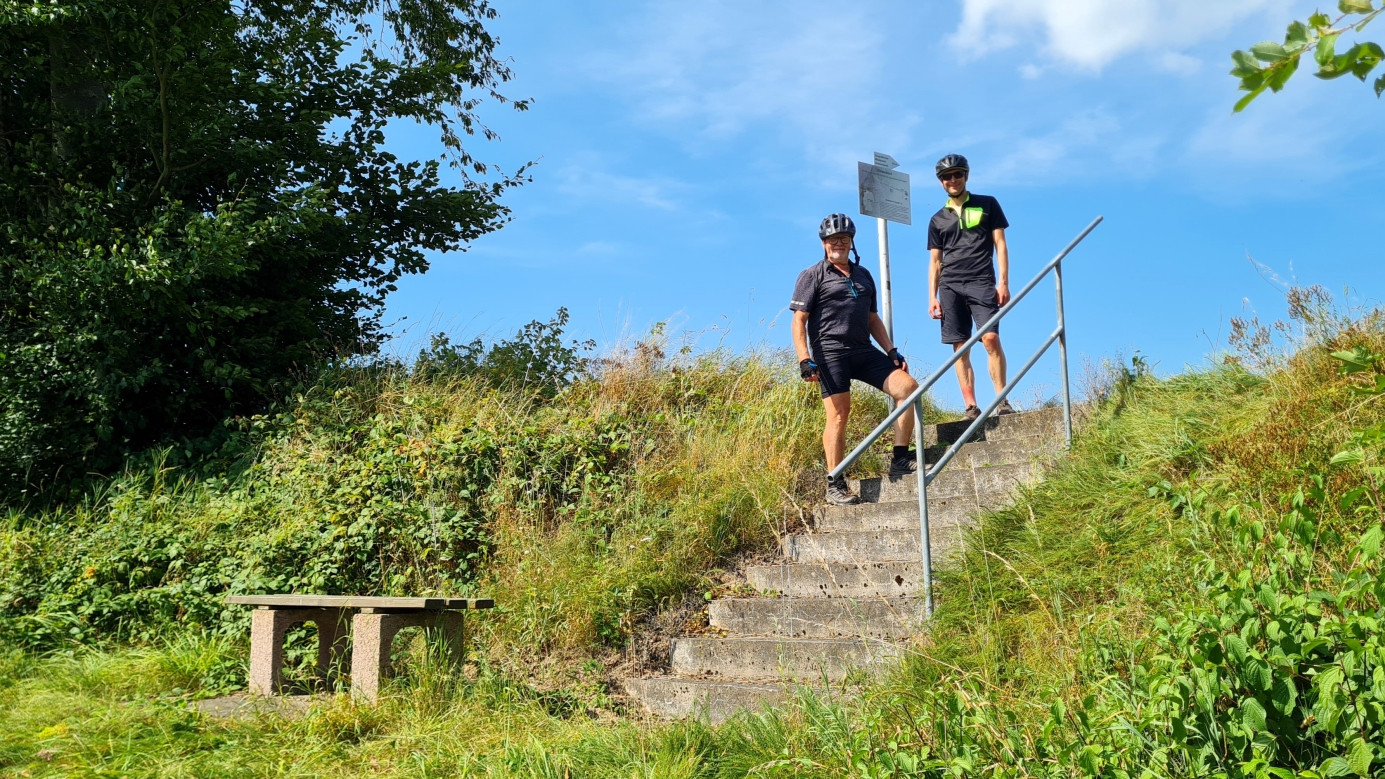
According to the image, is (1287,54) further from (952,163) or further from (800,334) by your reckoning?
(952,163)

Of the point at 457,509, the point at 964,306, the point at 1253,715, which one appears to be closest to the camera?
the point at 1253,715

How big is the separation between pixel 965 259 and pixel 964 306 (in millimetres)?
375

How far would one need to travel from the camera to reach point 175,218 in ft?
35.2

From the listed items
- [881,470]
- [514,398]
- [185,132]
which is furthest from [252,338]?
[881,470]

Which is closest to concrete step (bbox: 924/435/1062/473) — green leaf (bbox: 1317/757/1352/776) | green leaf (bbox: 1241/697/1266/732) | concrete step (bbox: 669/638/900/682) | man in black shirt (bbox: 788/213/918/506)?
man in black shirt (bbox: 788/213/918/506)

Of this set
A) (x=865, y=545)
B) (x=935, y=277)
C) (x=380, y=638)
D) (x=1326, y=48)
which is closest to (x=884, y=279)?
(x=935, y=277)

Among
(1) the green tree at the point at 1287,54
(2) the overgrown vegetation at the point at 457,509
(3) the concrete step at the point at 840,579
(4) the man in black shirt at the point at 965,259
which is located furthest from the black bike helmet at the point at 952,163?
(1) the green tree at the point at 1287,54

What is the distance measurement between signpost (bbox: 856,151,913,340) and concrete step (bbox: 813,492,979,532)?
193cm

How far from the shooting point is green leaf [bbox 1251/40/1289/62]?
1.76 m

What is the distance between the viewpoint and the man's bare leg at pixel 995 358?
7.59m

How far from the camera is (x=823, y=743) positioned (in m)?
4.40

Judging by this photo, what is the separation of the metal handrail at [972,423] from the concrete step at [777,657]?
46cm

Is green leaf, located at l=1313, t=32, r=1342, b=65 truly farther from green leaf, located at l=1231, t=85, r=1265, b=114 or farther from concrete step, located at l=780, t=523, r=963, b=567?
concrete step, located at l=780, t=523, r=963, b=567

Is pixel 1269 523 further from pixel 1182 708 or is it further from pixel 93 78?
pixel 93 78
